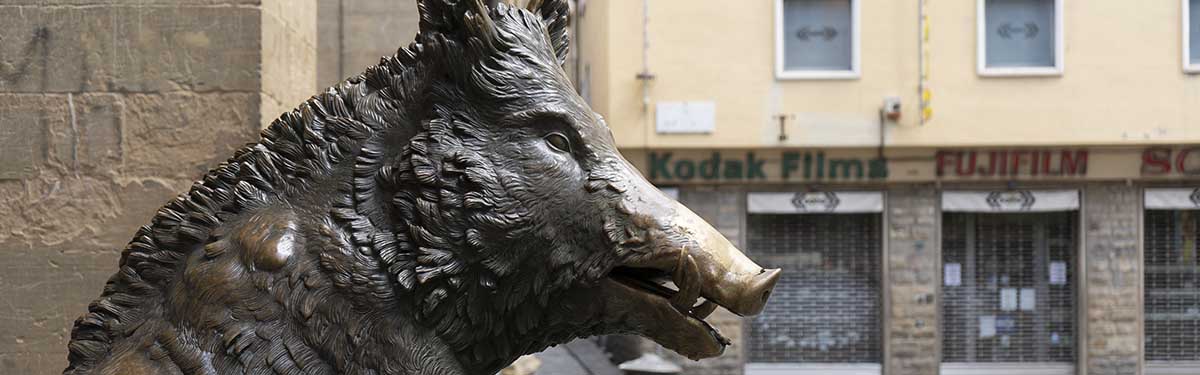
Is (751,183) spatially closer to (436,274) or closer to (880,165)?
(880,165)

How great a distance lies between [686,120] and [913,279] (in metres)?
3.40

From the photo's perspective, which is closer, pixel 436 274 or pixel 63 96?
pixel 436 274

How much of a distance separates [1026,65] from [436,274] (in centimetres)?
1367

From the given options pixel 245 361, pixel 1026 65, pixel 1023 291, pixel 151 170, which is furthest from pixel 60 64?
pixel 1023 291

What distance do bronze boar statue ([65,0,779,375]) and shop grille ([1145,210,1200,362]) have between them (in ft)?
48.5

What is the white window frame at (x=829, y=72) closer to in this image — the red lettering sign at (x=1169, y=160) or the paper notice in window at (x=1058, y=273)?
the red lettering sign at (x=1169, y=160)

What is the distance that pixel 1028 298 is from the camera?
15531 millimetres

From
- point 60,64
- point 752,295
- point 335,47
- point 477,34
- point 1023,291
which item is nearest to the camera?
point 752,295

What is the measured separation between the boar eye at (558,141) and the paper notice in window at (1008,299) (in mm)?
14575

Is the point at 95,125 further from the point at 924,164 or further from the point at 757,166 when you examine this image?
the point at 924,164

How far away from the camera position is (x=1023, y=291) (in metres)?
15.5

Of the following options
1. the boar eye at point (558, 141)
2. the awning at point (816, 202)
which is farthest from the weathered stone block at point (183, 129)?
the awning at point (816, 202)

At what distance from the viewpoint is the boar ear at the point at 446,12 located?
183 centimetres

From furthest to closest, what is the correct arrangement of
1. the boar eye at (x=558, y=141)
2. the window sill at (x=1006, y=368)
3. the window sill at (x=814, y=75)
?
the window sill at (x=1006, y=368), the window sill at (x=814, y=75), the boar eye at (x=558, y=141)
